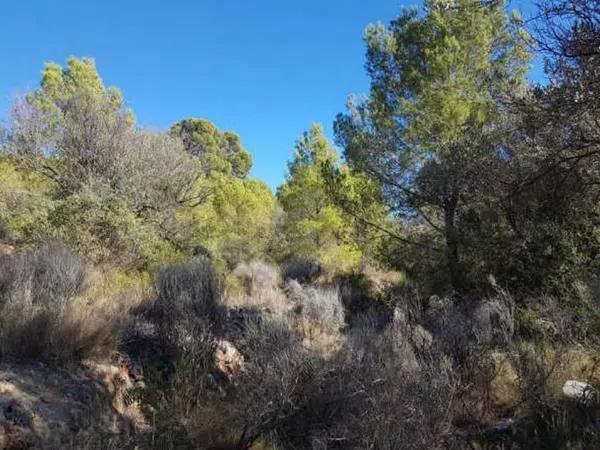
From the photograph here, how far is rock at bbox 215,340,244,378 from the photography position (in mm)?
5785

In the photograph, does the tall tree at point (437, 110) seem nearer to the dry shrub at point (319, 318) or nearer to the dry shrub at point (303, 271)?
the dry shrub at point (319, 318)

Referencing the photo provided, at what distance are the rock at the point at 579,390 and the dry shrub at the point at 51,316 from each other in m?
5.22

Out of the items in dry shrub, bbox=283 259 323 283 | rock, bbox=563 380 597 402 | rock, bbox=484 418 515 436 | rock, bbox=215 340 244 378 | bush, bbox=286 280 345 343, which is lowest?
rock, bbox=484 418 515 436

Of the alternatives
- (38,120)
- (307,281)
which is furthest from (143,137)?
(307,281)

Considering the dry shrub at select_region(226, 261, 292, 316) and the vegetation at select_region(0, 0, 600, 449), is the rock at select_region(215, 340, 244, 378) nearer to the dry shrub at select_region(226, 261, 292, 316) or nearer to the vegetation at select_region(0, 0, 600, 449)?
the vegetation at select_region(0, 0, 600, 449)

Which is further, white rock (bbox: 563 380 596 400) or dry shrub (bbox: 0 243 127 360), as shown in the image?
dry shrub (bbox: 0 243 127 360)

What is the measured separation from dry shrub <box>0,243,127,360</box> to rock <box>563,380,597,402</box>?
5.22 m

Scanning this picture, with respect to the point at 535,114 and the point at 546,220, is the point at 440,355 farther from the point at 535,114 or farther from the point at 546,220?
the point at 546,220

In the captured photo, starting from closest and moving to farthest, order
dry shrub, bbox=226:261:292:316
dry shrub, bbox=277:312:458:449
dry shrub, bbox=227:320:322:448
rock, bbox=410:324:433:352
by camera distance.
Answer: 1. dry shrub, bbox=277:312:458:449
2. dry shrub, bbox=227:320:322:448
3. rock, bbox=410:324:433:352
4. dry shrub, bbox=226:261:292:316

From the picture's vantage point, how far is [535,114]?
5.15 meters

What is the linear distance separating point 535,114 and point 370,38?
20.5 feet

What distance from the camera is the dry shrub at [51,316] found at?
4801 millimetres

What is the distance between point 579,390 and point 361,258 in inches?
341

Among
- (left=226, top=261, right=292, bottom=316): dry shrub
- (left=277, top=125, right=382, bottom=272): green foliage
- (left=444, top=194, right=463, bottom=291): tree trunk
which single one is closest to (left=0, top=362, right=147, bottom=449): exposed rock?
(left=226, top=261, right=292, bottom=316): dry shrub
